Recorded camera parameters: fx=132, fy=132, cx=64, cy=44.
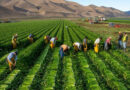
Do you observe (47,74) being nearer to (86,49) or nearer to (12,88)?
(12,88)

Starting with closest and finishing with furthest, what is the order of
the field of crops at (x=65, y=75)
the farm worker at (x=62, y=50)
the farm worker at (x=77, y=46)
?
the field of crops at (x=65, y=75)
the farm worker at (x=62, y=50)
the farm worker at (x=77, y=46)

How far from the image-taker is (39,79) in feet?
26.5

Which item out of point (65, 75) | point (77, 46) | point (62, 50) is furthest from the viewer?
point (77, 46)

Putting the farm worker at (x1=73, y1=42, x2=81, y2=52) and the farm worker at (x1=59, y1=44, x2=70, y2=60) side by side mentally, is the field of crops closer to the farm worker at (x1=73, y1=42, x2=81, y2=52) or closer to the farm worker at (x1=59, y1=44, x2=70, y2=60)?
the farm worker at (x1=59, y1=44, x2=70, y2=60)

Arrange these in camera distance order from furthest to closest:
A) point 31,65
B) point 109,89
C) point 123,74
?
point 31,65 < point 123,74 < point 109,89

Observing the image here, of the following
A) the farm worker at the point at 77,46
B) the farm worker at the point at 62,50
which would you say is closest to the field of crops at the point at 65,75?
the farm worker at the point at 62,50

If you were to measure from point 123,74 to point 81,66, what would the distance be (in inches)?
115

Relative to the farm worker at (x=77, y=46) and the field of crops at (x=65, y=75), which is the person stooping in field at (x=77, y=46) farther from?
the field of crops at (x=65, y=75)

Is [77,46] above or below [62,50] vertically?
above

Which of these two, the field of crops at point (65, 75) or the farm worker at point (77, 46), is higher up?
the farm worker at point (77, 46)

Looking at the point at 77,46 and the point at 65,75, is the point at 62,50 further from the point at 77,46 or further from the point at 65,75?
the point at 65,75

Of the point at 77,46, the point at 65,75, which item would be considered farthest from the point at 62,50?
the point at 65,75

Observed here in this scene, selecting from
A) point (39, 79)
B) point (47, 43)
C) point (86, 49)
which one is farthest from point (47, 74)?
point (47, 43)

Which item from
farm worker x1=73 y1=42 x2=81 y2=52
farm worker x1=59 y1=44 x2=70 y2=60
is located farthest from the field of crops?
farm worker x1=73 y1=42 x2=81 y2=52
